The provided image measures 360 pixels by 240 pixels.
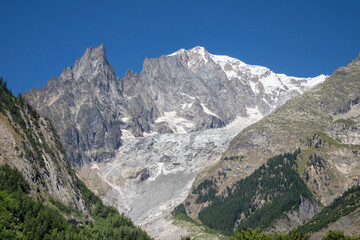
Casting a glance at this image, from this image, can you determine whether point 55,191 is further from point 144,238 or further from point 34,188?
point 144,238

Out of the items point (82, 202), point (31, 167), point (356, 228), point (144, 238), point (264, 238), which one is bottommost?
point (356, 228)

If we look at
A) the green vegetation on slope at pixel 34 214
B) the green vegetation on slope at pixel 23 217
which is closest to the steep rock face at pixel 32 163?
the green vegetation on slope at pixel 34 214

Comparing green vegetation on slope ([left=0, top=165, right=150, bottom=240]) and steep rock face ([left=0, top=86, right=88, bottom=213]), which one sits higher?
steep rock face ([left=0, top=86, right=88, bottom=213])

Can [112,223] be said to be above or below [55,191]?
below

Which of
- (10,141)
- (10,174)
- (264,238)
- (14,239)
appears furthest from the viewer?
(10,141)

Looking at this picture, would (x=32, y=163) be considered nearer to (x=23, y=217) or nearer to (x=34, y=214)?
(x=34, y=214)

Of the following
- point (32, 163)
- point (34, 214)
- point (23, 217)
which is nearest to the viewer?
point (23, 217)

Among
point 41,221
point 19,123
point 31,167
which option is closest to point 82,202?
point 31,167

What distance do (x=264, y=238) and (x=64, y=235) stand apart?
6261 centimetres

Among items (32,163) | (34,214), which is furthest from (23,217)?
(32,163)

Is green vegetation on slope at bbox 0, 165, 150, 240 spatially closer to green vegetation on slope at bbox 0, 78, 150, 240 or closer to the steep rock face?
green vegetation on slope at bbox 0, 78, 150, 240

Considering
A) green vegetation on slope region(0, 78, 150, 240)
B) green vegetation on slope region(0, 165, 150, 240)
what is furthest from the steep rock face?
green vegetation on slope region(0, 165, 150, 240)

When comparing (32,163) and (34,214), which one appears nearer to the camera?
(34,214)

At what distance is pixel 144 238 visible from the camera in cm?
18525
